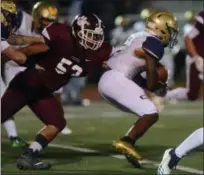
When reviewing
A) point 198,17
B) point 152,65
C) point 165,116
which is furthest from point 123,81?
point 165,116

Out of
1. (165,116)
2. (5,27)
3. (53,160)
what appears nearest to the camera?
(5,27)

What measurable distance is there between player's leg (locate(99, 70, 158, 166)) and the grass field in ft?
0.67

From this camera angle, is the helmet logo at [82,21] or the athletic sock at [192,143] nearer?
the athletic sock at [192,143]

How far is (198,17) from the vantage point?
1034 centimetres

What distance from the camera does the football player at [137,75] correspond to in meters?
6.61

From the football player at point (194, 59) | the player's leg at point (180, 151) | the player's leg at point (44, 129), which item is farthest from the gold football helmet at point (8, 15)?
the football player at point (194, 59)

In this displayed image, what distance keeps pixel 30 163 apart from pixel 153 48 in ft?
4.29

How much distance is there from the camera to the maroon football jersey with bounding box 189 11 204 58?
1036cm

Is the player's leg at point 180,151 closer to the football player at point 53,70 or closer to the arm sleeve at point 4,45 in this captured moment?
the football player at point 53,70

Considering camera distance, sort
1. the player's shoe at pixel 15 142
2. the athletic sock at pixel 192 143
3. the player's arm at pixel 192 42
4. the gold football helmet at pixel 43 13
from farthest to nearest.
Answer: the player's arm at pixel 192 42 < the player's shoe at pixel 15 142 < the gold football helmet at pixel 43 13 < the athletic sock at pixel 192 143

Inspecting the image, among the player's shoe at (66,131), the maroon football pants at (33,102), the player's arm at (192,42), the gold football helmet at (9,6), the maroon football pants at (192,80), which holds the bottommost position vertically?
the player's shoe at (66,131)

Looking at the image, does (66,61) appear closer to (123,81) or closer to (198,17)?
(123,81)

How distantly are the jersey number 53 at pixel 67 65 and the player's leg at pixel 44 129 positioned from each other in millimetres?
295

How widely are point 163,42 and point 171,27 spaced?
5.4 inches
